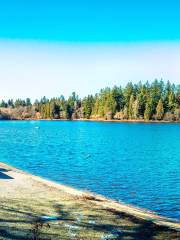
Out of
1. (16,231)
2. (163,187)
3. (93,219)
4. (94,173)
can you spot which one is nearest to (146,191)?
(163,187)

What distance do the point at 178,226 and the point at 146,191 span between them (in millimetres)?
14076

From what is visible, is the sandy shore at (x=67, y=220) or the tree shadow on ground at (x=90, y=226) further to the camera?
the sandy shore at (x=67, y=220)

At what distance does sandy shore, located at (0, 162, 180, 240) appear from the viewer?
1560 centimetres

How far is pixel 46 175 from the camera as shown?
42750mm

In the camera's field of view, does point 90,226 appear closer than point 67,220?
Yes

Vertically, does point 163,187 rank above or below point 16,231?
below

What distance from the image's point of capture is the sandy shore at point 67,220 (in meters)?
15.6

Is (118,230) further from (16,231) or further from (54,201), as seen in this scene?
(54,201)

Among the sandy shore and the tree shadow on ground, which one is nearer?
the tree shadow on ground

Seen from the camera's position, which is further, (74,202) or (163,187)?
(163,187)

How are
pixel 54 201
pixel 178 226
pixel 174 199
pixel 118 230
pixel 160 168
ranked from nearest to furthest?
pixel 118 230, pixel 178 226, pixel 54 201, pixel 174 199, pixel 160 168

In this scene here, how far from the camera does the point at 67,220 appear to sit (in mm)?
17641

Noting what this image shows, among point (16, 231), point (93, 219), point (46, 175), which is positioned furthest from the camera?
point (46, 175)

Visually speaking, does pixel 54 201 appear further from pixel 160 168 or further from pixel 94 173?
pixel 160 168
